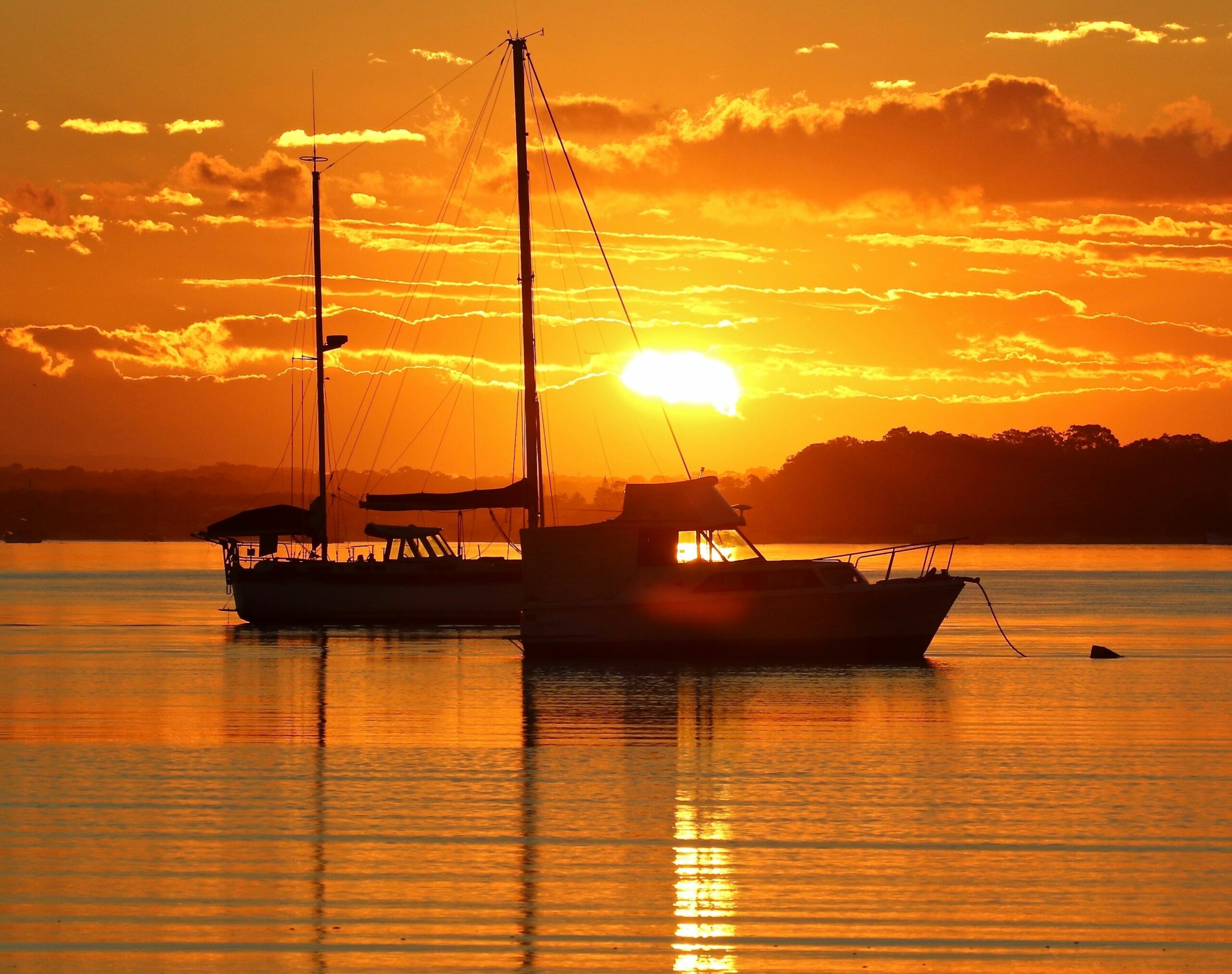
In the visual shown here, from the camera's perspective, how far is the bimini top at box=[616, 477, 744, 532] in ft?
141

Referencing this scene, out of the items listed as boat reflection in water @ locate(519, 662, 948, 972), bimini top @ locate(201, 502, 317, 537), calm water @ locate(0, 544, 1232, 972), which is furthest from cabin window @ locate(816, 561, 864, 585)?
bimini top @ locate(201, 502, 317, 537)

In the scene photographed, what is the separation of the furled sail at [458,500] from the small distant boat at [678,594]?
964 cm

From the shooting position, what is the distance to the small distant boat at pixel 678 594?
4316cm

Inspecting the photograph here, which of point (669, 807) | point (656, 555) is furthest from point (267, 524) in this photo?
point (669, 807)

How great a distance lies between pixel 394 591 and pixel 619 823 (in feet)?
136

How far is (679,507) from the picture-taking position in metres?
43.2

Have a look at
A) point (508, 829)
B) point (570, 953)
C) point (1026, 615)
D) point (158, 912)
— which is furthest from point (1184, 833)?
point (1026, 615)

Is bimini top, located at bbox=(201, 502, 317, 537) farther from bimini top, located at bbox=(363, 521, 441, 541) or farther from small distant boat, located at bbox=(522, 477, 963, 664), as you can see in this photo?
small distant boat, located at bbox=(522, 477, 963, 664)

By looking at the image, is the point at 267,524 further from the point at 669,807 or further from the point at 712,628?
the point at 669,807

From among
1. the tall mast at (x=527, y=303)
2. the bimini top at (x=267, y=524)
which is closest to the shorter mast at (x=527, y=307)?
the tall mast at (x=527, y=303)

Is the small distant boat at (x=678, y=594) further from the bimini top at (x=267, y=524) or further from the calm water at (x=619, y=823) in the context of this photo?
the bimini top at (x=267, y=524)

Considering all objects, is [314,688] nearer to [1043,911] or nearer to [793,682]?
[793,682]

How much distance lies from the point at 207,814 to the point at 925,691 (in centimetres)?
2363

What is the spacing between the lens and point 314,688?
140 feet
